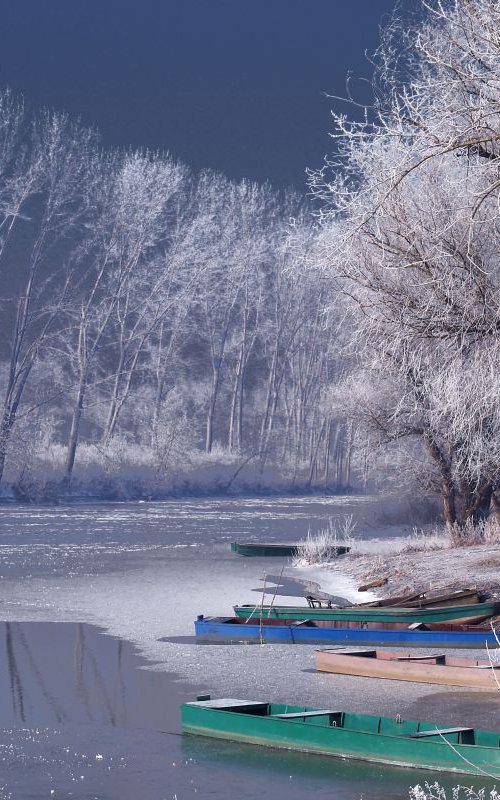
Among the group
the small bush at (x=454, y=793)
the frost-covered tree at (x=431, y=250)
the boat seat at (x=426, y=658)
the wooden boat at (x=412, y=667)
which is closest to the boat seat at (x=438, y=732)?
the small bush at (x=454, y=793)

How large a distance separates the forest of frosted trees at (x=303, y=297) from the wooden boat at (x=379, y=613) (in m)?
2.95

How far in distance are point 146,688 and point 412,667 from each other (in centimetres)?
313

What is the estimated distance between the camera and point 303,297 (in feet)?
257

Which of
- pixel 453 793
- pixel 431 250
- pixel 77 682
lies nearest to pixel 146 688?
pixel 77 682

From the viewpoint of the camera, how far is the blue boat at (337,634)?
17062mm

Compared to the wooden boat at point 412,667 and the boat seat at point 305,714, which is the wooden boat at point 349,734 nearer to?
the boat seat at point 305,714

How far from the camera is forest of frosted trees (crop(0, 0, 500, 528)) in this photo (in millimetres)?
16234

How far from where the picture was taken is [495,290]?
1703cm

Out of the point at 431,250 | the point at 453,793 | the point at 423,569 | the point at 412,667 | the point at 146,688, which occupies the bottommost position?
the point at 453,793

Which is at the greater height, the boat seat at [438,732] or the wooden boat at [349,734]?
the boat seat at [438,732]

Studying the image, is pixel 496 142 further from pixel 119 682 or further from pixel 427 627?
pixel 119 682

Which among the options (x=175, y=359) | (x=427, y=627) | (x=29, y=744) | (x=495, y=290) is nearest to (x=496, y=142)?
(x=495, y=290)

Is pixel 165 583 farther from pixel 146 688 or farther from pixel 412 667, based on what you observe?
pixel 412 667

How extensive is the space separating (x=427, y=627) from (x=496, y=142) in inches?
268
